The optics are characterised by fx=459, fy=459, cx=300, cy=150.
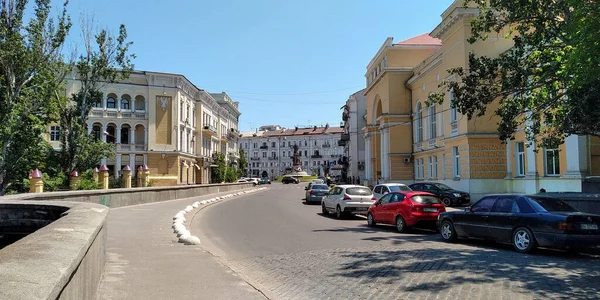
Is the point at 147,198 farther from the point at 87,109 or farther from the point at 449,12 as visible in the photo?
the point at 449,12

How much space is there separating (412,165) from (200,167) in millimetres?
36303

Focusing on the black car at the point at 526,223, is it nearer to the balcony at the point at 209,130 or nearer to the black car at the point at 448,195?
the black car at the point at 448,195

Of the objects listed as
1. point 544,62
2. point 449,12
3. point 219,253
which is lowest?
point 219,253

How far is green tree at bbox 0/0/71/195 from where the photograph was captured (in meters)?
27.1

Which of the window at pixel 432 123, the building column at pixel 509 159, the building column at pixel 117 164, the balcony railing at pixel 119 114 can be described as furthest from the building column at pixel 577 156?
the building column at pixel 117 164

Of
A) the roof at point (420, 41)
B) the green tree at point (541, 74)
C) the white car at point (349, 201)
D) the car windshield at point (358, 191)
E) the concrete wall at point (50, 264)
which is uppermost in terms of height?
the roof at point (420, 41)

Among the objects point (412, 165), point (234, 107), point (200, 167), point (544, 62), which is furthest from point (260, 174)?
point (544, 62)

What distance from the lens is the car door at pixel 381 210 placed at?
655 inches

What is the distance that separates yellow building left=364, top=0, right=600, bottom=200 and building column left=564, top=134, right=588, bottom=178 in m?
0.04

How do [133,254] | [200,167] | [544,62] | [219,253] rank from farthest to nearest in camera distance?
[200,167], [544,62], [219,253], [133,254]

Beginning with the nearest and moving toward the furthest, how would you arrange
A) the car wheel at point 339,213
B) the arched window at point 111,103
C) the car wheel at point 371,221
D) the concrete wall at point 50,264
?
the concrete wall at point 50,264 → the car wheel at point 371,221 → the car wheel at point 339,213 → the arched window at point 111,103

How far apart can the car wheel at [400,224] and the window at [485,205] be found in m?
3.23

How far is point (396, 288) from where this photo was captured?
7.21m

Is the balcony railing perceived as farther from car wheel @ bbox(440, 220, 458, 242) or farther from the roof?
car wheel @ bbox(440, 220, 458, 242)
